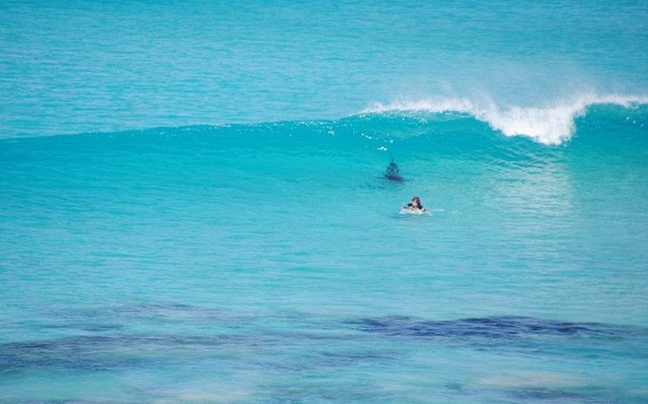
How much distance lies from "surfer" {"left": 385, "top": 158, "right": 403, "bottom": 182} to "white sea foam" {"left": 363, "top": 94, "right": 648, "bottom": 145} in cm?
311

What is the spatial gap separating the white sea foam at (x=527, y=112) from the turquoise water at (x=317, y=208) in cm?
8

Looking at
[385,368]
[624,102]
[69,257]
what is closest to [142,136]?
[69,257]

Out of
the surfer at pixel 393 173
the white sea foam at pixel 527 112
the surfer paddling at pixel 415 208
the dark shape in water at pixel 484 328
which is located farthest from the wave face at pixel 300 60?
the dark shape in water at pixel 484 328

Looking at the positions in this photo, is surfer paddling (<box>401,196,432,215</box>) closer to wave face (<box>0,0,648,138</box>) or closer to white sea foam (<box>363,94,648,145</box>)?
white sea foam (<box>363,94,648,145</box>)

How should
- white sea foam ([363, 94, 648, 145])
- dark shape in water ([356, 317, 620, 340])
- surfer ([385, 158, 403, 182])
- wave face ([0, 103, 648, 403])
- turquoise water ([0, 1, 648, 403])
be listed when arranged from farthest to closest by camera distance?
1. white sea foam ([363, 94, 648, 145])
2. surfer ([385, 158, 403, 182])
3. dark shape in water ([356, 317, 620, 340])
4. turquoise water ([0, 1, 648, 403])
5. wave face ([0, 103, 648, 403])

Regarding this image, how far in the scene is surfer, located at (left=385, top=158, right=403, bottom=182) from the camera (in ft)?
62.8

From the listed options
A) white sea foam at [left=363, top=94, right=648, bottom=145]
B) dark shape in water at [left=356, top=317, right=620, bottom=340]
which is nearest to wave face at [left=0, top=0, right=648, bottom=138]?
white sea foam at [left=363, top=94, right=648, bottom=145]

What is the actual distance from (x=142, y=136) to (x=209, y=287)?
32.8 ft

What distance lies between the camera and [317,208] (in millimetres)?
17172

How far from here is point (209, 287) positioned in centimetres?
1232

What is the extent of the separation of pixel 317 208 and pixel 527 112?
745cm

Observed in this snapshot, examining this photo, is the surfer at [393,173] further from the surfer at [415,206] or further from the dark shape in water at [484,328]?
the dark shape in water at [484,328]

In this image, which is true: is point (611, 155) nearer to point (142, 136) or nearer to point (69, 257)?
point (142, 136)

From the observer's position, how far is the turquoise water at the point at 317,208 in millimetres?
8727
